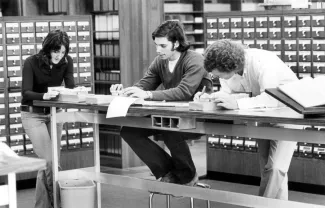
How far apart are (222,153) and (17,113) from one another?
85.7 inches

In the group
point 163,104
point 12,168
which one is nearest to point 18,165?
point 12,168

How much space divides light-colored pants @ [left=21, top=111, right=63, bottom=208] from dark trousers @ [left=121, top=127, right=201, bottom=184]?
2.68ft

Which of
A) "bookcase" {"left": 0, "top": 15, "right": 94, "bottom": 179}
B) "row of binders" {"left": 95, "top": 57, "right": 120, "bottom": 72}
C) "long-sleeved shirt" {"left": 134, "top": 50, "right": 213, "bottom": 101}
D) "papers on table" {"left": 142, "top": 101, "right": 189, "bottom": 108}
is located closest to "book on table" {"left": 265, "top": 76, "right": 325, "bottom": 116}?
"papers on table" {"left": 142, "top": 101, "right": 189, "bottom": 108}

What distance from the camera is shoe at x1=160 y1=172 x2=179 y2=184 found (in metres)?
5.76

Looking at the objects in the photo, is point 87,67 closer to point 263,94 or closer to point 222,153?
point 222,153

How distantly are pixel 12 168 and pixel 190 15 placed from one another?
942 cm

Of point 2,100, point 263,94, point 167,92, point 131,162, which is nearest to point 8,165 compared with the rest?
point 263,94

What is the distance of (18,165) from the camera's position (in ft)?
11.9

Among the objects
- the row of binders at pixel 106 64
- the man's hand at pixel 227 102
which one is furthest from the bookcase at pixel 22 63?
the man's hand at pixel 227 102

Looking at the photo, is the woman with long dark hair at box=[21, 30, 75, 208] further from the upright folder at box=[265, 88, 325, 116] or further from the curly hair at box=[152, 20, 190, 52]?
the upright folder at box=[265, 88, 325, 116]

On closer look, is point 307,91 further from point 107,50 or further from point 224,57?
point 107,50

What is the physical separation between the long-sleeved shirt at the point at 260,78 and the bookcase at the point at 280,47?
6.35 feet

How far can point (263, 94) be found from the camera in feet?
16.4

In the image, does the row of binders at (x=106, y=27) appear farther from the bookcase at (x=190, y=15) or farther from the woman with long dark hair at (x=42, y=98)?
the bookcase at (x=190, y=15)
